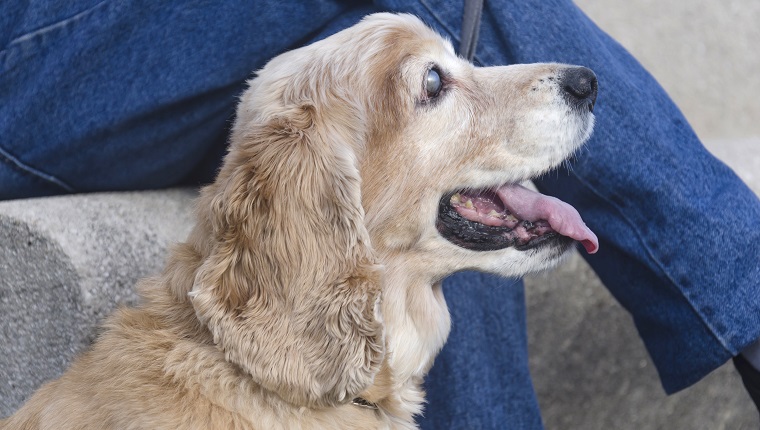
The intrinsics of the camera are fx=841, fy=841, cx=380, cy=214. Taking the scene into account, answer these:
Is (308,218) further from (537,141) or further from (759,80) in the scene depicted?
(759,80)

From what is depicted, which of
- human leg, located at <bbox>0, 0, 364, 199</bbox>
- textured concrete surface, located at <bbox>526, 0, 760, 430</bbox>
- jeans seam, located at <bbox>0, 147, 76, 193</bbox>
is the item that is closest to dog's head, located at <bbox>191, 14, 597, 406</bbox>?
human leg, located at <bbox>0, 0, 364, 199</bbox>

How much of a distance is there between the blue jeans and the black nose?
0.78 feet

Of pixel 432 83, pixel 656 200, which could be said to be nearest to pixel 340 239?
pixel 432 83

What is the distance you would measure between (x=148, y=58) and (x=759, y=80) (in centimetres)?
498

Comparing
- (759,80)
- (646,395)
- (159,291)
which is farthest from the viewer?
(759,80)

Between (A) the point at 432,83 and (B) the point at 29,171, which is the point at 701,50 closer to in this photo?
(A) the point at 432,83

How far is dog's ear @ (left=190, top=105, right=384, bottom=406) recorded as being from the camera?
1974mm

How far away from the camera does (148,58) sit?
265cm

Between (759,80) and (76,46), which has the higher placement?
(76,46)

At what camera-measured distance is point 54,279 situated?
8.23ft

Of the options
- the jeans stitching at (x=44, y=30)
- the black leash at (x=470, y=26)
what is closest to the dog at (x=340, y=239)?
the black leash at (x=470, y=26)

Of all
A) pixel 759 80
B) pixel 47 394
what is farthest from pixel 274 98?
pixel 759 80

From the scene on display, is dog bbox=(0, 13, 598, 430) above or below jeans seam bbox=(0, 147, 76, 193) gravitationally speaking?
above

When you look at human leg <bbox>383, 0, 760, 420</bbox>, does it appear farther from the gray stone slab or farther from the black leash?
the gray stone slab
